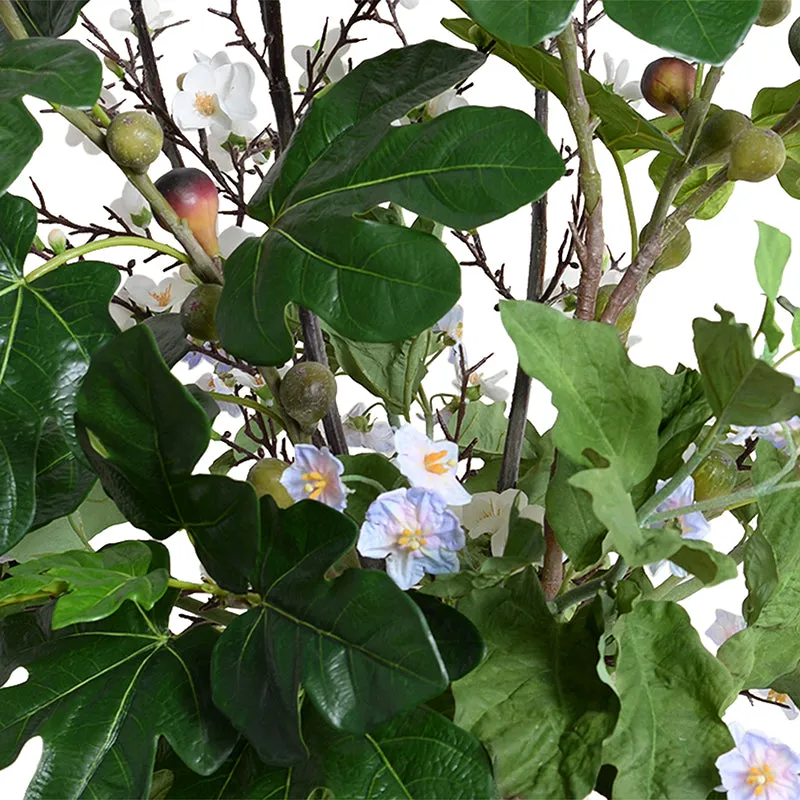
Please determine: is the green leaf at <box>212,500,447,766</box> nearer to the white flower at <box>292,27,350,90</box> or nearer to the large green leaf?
the large green leaf

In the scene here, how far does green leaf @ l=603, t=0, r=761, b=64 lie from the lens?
0.46 m

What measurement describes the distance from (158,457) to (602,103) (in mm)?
261

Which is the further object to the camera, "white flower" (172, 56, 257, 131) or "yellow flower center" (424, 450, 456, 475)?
"white flower" (172, 56, 257, 131)

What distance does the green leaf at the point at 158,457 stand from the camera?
0.48 meters

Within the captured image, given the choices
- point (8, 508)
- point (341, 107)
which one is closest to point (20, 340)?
point (8, 508)

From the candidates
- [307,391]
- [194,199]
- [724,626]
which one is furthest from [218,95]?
[724,626]

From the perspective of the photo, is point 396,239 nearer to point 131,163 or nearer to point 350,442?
point 131,163

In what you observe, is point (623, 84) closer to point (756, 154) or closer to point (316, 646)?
point (756, 154)

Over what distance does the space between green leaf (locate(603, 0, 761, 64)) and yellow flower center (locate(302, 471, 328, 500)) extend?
0.74ft

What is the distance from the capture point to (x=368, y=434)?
79 cm

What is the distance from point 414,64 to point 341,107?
0.12ft

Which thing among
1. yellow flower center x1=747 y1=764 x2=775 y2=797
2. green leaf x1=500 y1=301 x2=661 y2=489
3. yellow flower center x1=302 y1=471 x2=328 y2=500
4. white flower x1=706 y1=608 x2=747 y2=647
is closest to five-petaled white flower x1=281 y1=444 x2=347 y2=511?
yellow flower center x1=302 y1=471 x2=328 y2=500

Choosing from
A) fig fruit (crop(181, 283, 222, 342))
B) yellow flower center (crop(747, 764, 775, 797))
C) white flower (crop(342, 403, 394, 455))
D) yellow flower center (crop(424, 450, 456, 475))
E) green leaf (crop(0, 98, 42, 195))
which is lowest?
yellow flower center (crop(747, 764, 775, 797))

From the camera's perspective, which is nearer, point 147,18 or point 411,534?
point 411,534
